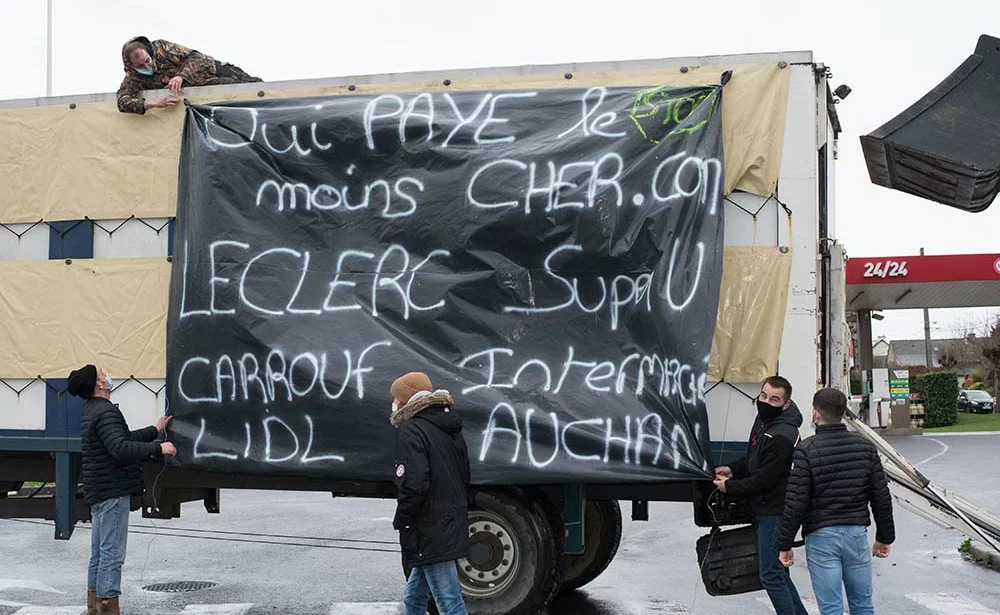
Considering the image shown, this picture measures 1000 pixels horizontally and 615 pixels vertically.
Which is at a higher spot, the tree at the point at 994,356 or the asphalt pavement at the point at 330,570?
the tree at the point at 994,356

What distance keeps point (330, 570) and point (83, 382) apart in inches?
135

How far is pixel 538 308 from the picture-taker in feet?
22.4

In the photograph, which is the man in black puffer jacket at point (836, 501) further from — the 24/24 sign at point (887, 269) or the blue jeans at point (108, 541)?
the 24/24 sign at point (887, 269)

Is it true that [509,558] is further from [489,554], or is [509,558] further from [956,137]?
[956,137]

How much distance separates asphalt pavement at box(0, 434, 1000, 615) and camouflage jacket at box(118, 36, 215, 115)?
12.0 feet

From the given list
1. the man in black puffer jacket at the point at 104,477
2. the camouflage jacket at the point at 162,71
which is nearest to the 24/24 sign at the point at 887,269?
the camouflage jacket at the point at 162,71

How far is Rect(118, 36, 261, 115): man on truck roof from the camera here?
7516 mm

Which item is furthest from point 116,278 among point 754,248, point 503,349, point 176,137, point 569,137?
point 754,248

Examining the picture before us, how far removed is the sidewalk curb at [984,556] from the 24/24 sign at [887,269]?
874 inches

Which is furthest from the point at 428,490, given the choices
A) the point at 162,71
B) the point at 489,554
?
the point at 162,71

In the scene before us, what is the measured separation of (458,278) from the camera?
273 inches

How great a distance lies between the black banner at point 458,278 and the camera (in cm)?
670

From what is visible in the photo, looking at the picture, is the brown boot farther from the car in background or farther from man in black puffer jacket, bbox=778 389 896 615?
the car in background

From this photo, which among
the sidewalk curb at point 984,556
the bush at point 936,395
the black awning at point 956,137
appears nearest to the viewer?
the black awning at point 956,137
